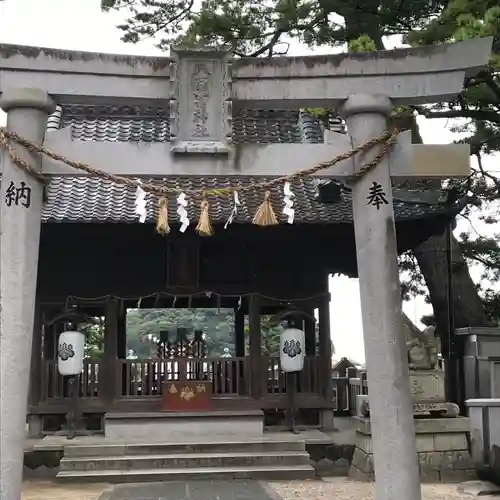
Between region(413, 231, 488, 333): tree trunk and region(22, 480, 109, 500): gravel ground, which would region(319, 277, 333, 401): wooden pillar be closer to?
region(413, 231, 488, 333): tree trunk

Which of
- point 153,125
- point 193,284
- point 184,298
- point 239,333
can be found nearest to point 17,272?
point 193,284

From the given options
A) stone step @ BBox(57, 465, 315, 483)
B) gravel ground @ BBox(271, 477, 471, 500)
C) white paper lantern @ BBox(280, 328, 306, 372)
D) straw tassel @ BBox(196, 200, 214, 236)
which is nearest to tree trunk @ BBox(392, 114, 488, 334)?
white paper lantern @ BBox(280, 328, 306, 372)

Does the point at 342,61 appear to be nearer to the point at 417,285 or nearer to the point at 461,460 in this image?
the point at 461,460

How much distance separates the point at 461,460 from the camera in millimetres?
9875

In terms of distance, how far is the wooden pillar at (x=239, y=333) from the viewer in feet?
43.4

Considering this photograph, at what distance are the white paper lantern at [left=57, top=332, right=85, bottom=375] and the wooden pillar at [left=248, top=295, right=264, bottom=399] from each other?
2959 millimetres

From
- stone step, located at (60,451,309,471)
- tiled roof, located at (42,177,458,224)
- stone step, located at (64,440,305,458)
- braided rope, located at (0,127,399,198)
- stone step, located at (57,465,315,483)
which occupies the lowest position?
stone step, located at (57,465,315,483)

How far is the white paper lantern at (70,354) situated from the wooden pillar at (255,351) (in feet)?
9.71

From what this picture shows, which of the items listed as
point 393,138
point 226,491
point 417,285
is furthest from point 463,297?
point 393,138

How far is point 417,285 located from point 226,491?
8.63 meters

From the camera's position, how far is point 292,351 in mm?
11500

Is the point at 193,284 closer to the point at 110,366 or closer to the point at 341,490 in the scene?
the point at 110,366

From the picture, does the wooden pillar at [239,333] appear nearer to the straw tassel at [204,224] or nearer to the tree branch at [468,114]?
the tree branch at [468,114]

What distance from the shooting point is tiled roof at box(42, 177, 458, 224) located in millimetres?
11008
